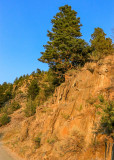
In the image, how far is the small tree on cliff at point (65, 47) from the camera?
62.7 feet

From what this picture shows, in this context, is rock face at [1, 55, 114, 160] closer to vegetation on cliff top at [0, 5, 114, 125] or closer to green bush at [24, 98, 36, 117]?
vegetation on cliff top at [0, 5, 114, 125]

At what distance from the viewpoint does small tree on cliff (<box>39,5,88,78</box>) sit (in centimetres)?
1912

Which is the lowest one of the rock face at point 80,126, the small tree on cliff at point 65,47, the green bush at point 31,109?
the rock face at point 80,126

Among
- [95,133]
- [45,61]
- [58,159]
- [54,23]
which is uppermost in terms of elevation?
[54,23]

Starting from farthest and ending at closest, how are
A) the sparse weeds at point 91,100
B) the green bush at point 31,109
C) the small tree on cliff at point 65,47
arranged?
the green bush at point 31,109 → the small tree on cliff at point 65,47 → the sparse weeds at point 91,100

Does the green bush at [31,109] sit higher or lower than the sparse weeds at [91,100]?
higher

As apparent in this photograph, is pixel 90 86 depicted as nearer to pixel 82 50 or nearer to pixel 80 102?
pixel 80 102

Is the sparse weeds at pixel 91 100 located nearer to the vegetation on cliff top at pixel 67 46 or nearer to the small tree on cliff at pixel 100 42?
the vegetation on cliff top at pixel 67 46

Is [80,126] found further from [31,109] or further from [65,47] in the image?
[31,109]

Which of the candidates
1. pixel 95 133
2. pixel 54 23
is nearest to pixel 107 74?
pixel 95 133

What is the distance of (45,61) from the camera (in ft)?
68.2

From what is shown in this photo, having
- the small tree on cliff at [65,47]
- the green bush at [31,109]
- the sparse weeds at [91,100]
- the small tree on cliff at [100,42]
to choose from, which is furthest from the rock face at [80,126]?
the green bush at [31,109]

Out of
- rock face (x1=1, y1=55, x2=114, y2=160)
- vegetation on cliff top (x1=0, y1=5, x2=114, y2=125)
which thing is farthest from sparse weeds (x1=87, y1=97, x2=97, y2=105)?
vegetation on cliff top (x1=0, y1=5, x2=114, y2=125)

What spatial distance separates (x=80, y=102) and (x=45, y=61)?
34.5ft
